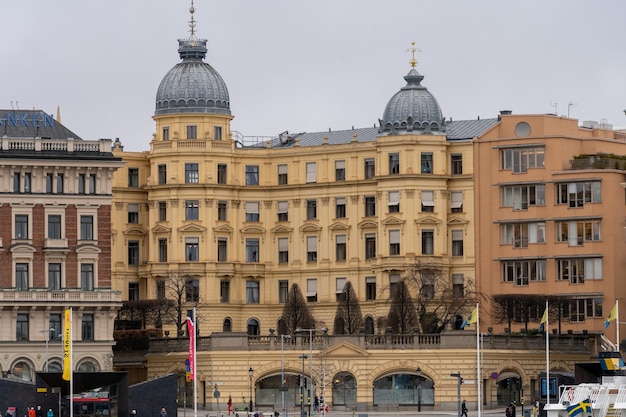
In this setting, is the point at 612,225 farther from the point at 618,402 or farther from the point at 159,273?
the point at 618,402

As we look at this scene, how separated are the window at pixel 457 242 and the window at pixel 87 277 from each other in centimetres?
3258

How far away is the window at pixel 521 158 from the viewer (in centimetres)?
19362

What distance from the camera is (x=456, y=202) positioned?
645 ft

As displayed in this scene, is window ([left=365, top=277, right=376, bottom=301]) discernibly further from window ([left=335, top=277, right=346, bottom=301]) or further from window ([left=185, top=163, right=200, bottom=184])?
window ([left=185, top=163, right=200, bottom=184])

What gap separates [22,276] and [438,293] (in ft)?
113

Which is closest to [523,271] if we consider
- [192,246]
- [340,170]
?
[340,170]

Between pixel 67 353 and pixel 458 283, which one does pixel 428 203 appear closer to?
pixel 458 283

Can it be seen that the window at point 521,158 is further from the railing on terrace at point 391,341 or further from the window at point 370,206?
the railing on terrace at point 391,341

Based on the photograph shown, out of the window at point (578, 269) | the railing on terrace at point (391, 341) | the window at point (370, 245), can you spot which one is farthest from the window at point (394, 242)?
the railing on terrace at point (391, 341)

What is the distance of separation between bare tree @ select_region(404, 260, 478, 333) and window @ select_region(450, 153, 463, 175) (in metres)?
8.46

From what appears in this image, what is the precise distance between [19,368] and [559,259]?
146 ft

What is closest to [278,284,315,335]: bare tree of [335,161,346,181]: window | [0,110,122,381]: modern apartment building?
[335,161,346,181]: window

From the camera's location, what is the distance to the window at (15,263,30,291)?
177m

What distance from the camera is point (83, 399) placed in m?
146
